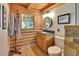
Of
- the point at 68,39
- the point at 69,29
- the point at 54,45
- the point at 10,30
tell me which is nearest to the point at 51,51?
the point at 54,45

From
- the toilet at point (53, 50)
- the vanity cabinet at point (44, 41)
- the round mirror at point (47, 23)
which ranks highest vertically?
the round mirror at point (47, 23)

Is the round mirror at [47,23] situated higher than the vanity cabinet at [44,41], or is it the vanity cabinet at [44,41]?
the round mirror at [47,23]

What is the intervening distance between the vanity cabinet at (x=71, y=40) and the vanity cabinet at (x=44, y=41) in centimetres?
27

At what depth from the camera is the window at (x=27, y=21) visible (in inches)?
70.6

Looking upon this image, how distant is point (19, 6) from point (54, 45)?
815mm

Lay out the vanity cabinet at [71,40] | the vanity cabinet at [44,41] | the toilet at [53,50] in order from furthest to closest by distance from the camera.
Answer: the vanity cabinet at [44,41]
the toilet at [53,50]
the vanity cabinet at [71,40]

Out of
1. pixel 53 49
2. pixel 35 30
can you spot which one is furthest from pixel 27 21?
pixel 53 49

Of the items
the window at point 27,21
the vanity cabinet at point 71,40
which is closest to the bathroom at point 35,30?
the window at point 27,21

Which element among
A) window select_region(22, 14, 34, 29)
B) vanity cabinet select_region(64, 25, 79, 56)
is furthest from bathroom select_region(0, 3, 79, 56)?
vanity cabinet select_region(64, 25, 79, 56)

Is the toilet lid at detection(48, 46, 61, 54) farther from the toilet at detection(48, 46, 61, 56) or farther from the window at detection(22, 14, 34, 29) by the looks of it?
the window at detection(22, 14, 34, 29)

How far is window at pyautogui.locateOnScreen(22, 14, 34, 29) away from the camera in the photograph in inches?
70.6

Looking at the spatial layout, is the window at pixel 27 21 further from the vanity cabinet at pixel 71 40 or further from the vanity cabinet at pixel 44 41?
the vanity cabinet at pixel 71 40

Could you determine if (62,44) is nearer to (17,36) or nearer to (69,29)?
(69,29)

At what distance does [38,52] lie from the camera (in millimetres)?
1742
